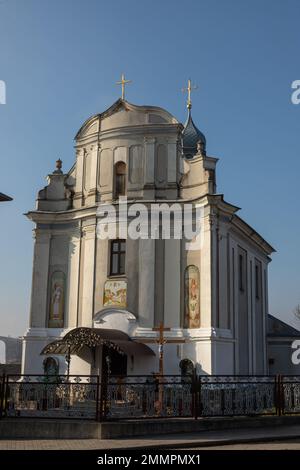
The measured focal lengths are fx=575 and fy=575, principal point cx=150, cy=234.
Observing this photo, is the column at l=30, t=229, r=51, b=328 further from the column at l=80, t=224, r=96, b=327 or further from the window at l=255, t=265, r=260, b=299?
the window at l=255, t=265, r=260, b=299

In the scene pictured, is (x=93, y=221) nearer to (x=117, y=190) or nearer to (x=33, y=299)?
(x=117, y=190)

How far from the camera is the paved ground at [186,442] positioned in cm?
1209

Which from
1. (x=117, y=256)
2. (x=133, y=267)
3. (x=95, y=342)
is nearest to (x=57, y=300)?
(x=117, y=256)

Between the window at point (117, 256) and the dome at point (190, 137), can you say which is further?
the dome at point (190, 137)

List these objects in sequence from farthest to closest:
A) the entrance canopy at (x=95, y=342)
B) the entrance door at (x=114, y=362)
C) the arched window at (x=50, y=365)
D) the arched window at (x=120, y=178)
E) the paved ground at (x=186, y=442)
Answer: the arched window at (x=120, y=178) → the arched window at (x=50, y=365) → the entrance door at (x=114, y=362) → the entrance canopy at (x=95, y=342) → the paved ground at (x=186, y=442)

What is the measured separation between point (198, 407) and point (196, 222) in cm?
1044

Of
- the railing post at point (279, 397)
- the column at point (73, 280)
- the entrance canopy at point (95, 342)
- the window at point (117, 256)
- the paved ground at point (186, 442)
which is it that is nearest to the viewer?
the paved ground at point (186, 442)

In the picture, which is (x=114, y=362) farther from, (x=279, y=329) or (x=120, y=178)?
(x=279, y=329)

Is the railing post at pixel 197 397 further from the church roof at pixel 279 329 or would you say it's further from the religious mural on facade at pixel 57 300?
the church roof at pixel 279 329

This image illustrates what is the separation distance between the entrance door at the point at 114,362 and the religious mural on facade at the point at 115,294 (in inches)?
75.8

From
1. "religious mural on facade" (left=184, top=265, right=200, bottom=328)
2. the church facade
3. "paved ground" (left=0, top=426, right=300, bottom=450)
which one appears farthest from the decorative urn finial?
"paved ground" (left=0, top=426, right=300, bottom=450)

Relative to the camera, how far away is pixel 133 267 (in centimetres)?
2439

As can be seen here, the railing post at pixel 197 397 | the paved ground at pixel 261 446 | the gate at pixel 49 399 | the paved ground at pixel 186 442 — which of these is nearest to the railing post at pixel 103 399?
the gate at pixel 49 399

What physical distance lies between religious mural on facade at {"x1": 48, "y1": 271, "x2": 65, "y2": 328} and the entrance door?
2.93 meters
